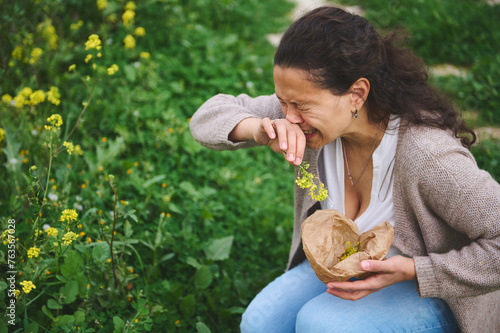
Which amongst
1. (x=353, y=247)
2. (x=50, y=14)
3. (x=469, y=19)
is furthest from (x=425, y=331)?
(x=469, y=19)

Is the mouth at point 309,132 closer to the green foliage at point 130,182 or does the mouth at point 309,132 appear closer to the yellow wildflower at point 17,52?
the green foliage at point 130,182

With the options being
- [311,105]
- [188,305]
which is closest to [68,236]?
[188,305]

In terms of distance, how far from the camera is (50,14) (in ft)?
10.8

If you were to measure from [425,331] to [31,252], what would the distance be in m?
1.50

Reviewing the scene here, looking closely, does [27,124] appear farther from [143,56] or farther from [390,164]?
[390,164]

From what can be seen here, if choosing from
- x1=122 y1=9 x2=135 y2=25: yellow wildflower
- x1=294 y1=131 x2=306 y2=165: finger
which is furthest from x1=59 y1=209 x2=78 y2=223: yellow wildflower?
x1=122 y1=9 x2=135 y2=25: yellow wildflower

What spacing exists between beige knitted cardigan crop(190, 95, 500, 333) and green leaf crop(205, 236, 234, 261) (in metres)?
0.86

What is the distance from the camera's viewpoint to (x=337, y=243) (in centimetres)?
167

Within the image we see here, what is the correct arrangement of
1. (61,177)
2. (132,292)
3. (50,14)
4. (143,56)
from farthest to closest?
(143,56) → (50,14) → (61,177) → (132,292)

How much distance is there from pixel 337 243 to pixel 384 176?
36 centimetres

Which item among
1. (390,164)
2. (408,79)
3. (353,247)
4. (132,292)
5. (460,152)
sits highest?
(408,79)

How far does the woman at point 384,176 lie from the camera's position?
1528 millimetres

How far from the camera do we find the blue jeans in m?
1.64

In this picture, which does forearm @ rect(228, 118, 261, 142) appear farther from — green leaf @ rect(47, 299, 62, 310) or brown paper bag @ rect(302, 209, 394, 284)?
green leaf @ rect(47, 299, 62, 310)
